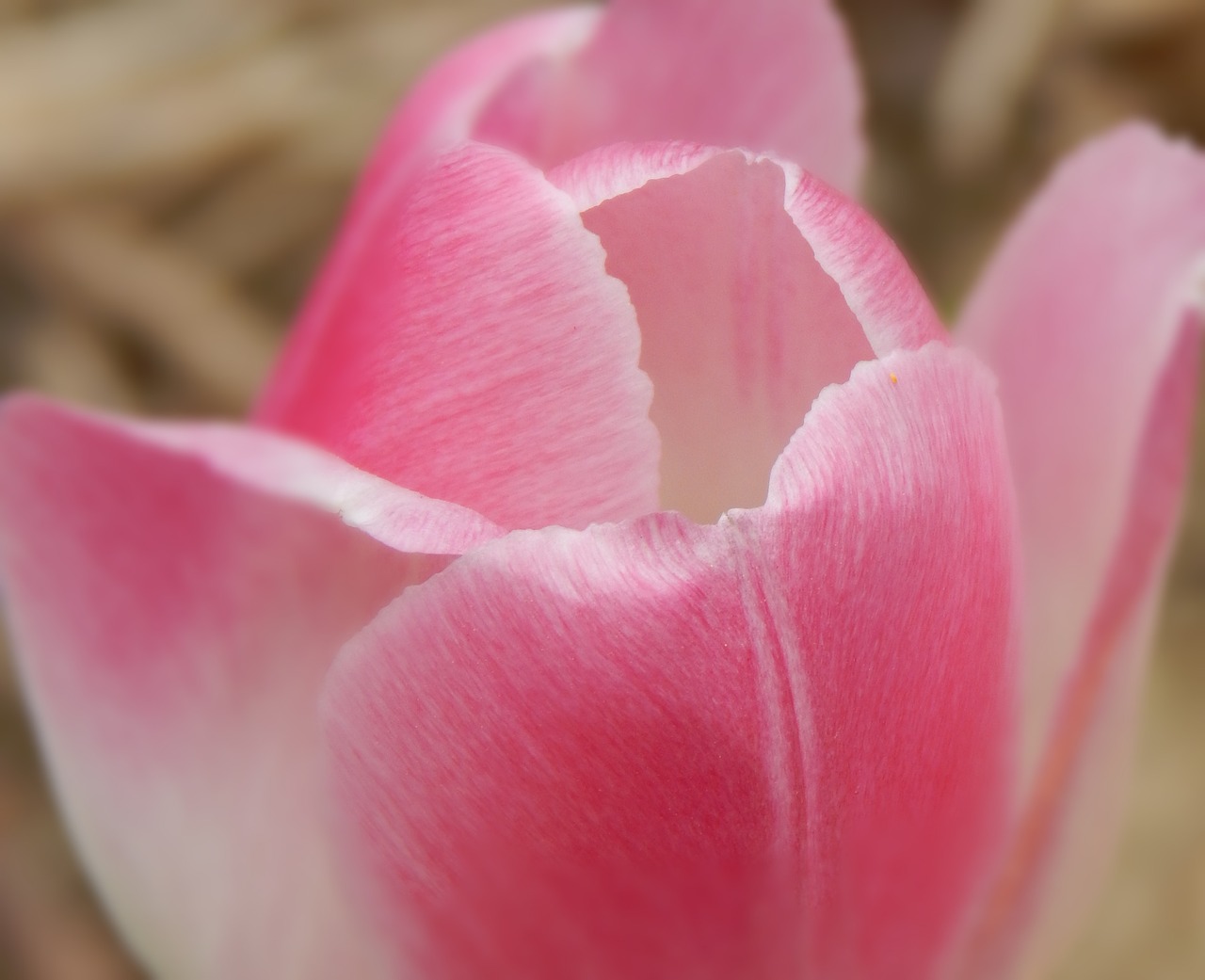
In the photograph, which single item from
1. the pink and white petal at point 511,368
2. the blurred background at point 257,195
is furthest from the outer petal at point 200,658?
the blurred background at point 257,195

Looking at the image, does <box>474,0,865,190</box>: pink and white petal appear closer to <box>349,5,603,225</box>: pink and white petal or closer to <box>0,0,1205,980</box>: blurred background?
<box>349,5,603,225</box>: pink and white petal

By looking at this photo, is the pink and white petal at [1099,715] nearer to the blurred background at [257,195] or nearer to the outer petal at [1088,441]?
the outer petal at [1088,441]

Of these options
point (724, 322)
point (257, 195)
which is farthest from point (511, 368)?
point (257, 195)

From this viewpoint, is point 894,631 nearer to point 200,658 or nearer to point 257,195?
point 200,658

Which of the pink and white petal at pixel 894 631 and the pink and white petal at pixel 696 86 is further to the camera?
the pink and white petal at pixel 696 86

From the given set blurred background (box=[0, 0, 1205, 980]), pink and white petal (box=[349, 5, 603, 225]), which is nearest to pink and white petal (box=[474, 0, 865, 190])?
pink and white petal (box=[349, 5, 603, 225])
